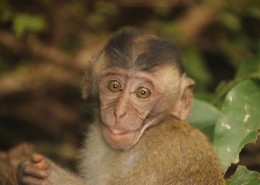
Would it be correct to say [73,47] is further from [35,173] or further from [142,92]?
[35,173]

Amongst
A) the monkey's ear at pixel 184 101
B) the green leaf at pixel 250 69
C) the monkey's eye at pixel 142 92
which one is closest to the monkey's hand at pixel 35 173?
the monkey's eye at pixel 142 92

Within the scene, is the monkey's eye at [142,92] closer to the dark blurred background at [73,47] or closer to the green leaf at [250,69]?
the green leaf at [250,69]

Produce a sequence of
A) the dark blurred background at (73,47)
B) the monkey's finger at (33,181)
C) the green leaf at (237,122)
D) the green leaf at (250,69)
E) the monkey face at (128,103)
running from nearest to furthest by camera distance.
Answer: the monkey face at (128,103), the monkey's finger at (33,181), the green leaf at (237,122), the green leaf at (250,69), the dark blurred background at (73,47)

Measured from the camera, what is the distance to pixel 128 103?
454 cm

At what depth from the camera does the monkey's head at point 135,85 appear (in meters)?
4.50

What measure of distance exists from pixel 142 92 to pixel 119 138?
433 mm

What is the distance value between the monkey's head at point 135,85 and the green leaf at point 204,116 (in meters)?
0.42

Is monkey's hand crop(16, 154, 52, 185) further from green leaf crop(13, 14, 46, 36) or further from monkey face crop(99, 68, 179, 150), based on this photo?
green leaf crop(13, 14, 46, 36)

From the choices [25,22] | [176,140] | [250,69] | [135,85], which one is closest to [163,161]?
[176,140]

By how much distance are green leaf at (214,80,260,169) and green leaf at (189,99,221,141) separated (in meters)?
0.25

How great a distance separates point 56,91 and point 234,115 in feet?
13.9

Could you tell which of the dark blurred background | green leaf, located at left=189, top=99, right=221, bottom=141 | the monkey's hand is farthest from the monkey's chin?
the dark blurred background

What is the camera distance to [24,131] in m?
8.98

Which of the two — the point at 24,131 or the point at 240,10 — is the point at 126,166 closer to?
the point at 240,10
